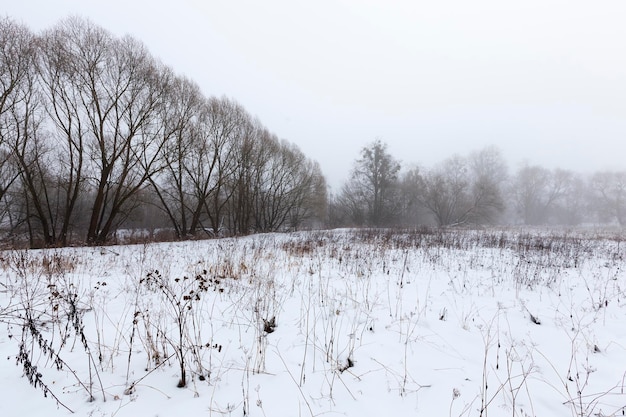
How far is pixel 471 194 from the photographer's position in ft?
123

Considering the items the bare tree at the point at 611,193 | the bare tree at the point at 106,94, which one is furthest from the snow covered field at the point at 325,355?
the bare tree at the point at 611,193

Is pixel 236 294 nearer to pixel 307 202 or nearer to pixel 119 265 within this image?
pixel 119 265

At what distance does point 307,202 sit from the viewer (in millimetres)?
29609

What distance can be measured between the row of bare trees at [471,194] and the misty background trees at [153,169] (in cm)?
23

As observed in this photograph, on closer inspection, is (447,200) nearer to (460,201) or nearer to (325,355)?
(460,201)

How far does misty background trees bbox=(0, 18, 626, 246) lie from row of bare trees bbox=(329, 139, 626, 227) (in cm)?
23

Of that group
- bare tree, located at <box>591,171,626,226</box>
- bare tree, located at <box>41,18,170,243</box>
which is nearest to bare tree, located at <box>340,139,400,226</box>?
bare tree, located at <box>41,18,170,243</box>

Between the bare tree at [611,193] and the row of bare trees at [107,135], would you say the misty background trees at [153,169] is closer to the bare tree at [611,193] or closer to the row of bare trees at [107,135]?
the row of bare trees at [107,135]

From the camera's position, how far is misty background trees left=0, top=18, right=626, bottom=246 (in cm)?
1282

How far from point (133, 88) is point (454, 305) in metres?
17.9

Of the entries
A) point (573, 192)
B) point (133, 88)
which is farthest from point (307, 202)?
point (573, 192)

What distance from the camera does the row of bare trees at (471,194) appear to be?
116 feet

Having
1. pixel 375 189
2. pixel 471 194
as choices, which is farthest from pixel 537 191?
pixel 375 189

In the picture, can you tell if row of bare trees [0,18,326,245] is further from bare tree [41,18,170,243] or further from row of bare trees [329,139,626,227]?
row of bare trees [329,139,626,227]
